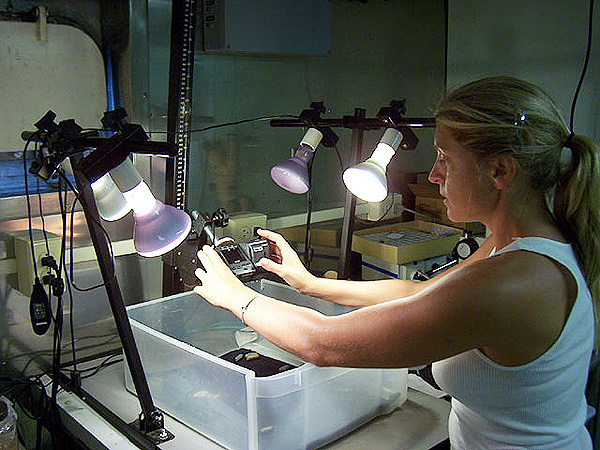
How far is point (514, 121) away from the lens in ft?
3.28

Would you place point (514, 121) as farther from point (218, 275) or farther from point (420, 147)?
point (420, 147)

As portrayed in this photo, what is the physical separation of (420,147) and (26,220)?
5.82 feet

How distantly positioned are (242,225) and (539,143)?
116 cm

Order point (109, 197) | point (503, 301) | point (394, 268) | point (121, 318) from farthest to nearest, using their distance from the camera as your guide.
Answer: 1. point (394, 268)
2. point (121, 318)
3. point (109, 197)
4. point (503, 301)

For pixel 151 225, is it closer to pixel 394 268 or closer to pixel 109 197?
pixel 109 197

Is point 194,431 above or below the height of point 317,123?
below

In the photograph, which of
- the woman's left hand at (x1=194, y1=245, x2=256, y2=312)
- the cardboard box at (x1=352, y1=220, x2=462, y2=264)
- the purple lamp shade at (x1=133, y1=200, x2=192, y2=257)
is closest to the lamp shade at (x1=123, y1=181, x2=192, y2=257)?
the purple lamp shade at (x1=133, y1=200, x2=192, y2=257)

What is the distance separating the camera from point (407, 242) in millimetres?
2273

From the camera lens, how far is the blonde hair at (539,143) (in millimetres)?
1008

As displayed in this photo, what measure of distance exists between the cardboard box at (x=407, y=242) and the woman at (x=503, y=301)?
107 cm

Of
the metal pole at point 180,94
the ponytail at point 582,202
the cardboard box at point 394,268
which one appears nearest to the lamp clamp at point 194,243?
the metal pole at point 180,94

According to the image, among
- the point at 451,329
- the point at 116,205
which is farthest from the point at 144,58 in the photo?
the point at 451,329

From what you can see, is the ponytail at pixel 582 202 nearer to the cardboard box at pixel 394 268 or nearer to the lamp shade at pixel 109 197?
the lamp shade at pixel 109 197

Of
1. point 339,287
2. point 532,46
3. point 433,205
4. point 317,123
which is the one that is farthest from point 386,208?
point 339,287
